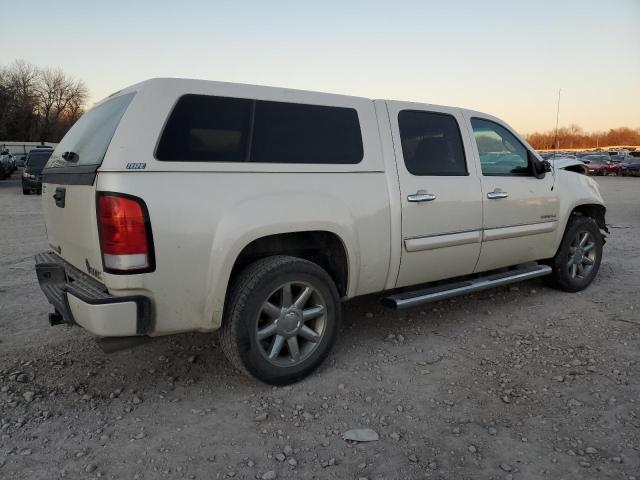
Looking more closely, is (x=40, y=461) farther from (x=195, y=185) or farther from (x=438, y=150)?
(x=438, y=150)

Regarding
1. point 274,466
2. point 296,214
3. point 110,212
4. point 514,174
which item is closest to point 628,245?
point 514,174

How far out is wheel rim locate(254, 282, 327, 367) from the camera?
3117 mm

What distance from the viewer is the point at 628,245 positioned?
311 inches

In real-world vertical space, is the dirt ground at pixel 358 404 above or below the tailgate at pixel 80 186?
below

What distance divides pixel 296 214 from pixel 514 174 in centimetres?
248

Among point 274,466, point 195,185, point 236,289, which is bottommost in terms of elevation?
point 274,466

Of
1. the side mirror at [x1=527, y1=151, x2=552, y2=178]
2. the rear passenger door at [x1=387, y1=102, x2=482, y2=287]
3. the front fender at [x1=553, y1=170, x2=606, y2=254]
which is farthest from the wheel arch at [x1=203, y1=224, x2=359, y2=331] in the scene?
the front fender at [x1=553, y1=170, x2=606, y2=254]

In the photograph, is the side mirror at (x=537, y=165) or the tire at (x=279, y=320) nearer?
the tire at (x=279, y=320)

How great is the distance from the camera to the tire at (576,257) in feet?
16.7

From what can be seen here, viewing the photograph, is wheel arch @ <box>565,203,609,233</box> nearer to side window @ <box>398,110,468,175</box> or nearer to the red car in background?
side window @ <box>398,110,468,175</box>

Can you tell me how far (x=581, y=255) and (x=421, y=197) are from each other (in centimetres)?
268

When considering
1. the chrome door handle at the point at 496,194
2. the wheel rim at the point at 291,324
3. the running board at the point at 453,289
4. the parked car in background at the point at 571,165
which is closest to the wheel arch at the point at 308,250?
the wheel rim at the point at 291,324

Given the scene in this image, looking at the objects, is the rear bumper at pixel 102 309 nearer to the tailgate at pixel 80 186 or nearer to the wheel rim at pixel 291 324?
the tailgate at pixel 80 186

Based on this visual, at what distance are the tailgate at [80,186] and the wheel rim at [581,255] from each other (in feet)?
15.1
